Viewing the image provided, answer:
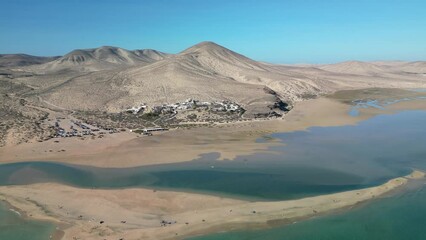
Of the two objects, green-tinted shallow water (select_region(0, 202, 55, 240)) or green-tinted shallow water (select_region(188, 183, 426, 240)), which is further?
green-tinted shallow water (select_region(0, 202, 55, 240))

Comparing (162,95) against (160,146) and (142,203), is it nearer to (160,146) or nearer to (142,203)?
(160,146)

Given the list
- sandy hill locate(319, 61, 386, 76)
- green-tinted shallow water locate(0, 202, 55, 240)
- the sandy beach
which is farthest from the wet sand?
sandy hill locate(319, 61, 386, 76)

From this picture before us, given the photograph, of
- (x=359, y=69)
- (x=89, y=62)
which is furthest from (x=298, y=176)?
(x=89, y=62)

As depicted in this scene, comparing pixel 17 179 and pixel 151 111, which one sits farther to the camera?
pixel 151 111

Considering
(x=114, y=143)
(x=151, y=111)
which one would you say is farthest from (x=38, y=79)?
(x=114, y=143)

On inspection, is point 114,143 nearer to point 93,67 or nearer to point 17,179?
point 17,179

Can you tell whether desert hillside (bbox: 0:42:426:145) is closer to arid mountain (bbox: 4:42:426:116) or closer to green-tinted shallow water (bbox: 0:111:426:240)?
arid mountain (bbox: 4:42:426:116)
